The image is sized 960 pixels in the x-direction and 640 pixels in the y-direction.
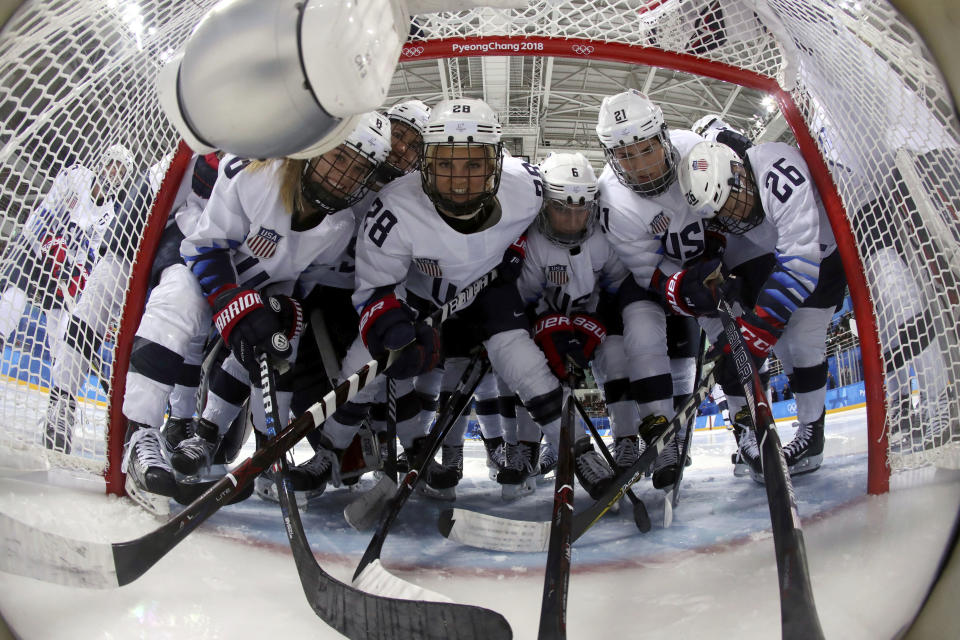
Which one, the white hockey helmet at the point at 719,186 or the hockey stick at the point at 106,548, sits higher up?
the white hockey helmet at the point at 719,186

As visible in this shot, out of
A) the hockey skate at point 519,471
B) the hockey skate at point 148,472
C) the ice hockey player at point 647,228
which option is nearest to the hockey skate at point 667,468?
the ice hockey player at point 647,228

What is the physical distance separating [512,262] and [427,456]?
32.1 inches

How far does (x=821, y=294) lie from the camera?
239 cm

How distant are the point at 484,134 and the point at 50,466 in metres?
1.60

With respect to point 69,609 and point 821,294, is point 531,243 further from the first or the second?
point 69,609

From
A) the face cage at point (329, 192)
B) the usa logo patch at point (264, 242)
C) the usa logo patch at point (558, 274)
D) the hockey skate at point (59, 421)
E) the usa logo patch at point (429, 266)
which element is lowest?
the hockey skate at point (59, 421)

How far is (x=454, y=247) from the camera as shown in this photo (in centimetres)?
214

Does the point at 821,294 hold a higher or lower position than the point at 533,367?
higher

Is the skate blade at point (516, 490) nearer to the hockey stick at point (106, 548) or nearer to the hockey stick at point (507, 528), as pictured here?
the hockey stick at point (507, 528)

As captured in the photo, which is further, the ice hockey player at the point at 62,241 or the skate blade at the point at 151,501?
the skate blade at the point at 151,501

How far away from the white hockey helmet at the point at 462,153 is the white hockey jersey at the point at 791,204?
903mm

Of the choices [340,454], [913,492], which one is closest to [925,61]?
[913,492]

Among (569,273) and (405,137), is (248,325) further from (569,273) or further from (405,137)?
(569,273)

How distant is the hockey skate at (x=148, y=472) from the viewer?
1837 mm
